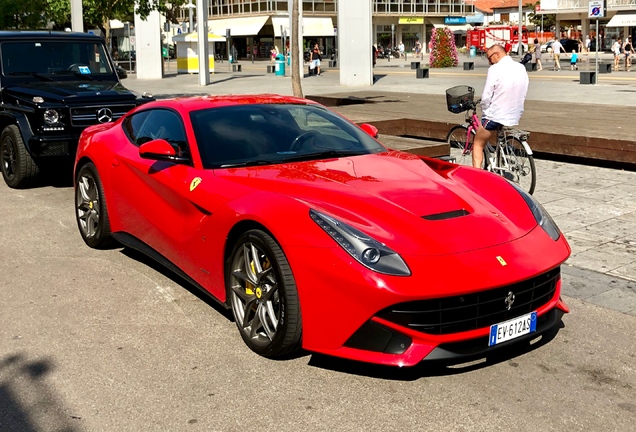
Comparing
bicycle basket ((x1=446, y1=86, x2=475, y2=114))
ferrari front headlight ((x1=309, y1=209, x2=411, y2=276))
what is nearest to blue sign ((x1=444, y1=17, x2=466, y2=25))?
bicycle basket ((x1=446, y1=86, x2=475, y2=114))

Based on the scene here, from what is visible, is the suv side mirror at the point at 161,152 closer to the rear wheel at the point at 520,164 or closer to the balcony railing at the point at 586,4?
the rear wheel at the point at 520,164

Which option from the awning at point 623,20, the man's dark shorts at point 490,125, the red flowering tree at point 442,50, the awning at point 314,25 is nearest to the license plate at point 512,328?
the man's dark shorts at point 490,125

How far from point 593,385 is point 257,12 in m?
82.7

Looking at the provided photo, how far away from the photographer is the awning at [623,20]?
7056 centimetres

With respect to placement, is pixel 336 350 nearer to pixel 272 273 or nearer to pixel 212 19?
pixel 272 273

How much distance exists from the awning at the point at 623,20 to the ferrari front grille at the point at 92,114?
67.8 m

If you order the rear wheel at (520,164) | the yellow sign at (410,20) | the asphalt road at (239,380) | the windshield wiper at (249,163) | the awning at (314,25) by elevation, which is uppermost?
the yellow sign at (410,20)

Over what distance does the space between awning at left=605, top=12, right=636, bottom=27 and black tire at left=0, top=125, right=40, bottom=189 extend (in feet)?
224

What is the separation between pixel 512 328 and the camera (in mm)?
4312

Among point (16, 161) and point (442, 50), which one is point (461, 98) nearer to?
point (16, 161)

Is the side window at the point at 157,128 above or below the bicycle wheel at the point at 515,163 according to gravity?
above

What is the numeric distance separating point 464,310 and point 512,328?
34 centimetres

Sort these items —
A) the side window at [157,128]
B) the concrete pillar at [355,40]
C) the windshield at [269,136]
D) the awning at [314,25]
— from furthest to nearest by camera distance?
1. the awning at [314,25]
2. the concrete pillar at [355,40]
3. the side window at [157,128]
4. the windshield at [269,136]

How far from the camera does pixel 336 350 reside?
Result: 4.23 metres
